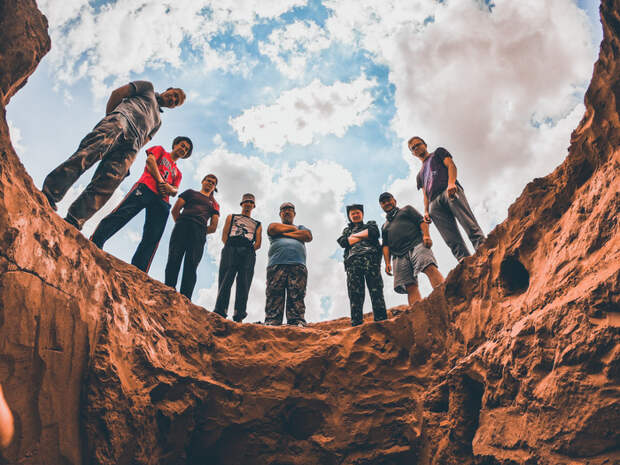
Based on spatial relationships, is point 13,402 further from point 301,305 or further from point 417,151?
point 417,151

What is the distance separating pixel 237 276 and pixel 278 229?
3.68 feet

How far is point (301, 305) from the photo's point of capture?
626 cm

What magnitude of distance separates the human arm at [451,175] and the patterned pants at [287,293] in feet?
7.99

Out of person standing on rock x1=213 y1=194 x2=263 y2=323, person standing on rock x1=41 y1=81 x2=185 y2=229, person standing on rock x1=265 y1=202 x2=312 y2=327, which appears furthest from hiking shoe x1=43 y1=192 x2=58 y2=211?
person standing on rock x1=265 y1=202 x2=312 y2=327

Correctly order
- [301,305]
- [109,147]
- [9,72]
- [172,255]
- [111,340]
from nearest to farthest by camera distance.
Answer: [9,72] → [111,340] → [109,147] → [172,255] → [301,305]

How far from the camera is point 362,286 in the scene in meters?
5.80

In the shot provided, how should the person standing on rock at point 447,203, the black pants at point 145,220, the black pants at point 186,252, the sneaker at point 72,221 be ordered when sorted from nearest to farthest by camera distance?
the sneaker at point 72,221
the black pants at point 145,220
the person standing on rock at point 447,203
the black pants at point 186,252

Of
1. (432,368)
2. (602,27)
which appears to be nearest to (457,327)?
(432,368)

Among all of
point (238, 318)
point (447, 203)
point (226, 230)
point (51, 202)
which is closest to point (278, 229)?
point (226, 230)

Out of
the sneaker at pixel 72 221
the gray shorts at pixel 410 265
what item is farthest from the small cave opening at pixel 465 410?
the sneaker at pixel 72 221

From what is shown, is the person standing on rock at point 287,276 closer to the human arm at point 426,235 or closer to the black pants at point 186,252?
the black pants at point 186,252

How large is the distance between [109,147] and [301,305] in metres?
3.33

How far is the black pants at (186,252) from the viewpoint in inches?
211

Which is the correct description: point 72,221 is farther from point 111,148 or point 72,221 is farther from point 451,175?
point 451,175
